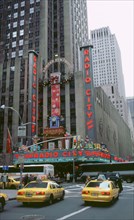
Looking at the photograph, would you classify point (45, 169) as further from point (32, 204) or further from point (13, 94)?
point (13, 94)

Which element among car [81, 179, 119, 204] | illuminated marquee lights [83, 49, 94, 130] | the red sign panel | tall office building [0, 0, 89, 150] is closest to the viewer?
→ car [81, 179, 119, 204]

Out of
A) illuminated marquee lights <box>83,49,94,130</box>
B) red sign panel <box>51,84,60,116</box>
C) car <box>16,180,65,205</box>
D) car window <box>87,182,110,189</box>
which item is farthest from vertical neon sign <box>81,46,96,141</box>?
car <box>16,180,65,205</box>

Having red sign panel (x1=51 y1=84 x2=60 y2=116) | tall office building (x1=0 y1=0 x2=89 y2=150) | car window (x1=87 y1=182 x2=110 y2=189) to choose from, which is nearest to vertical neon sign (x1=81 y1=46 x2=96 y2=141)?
red sign panel (x1=51 y1=84 x2=60 y2=116)

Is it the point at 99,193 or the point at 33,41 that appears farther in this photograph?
the point at 33,41

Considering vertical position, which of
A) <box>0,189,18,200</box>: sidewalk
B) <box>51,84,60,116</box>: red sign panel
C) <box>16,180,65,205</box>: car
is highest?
<box>51,84,60,116</box>: red sign panel

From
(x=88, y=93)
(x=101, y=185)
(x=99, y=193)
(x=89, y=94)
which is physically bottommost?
(x=99, y=193)

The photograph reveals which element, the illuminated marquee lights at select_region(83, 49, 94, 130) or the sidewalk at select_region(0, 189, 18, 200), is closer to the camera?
the sidewalk at select_region(0, 189, 18, 200)

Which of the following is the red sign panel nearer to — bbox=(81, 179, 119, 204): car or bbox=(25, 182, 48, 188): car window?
bbox=(25, 182, 48, 188): car window

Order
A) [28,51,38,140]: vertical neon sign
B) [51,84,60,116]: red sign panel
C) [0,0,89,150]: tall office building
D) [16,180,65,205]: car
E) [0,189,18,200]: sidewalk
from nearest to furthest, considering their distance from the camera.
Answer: [16,180,65,205]: car → [0,189,18,200]: sidewalk → [28,51,38,140]: vertical neon sign → [51,84,60,116]: red sign panel → [0,0,89,150]: tall office building

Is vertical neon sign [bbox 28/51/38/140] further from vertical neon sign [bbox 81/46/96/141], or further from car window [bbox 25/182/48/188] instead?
car window [bbox 25/182/48/188]

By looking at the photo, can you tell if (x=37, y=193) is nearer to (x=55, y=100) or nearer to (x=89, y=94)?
(x=89, y=94)

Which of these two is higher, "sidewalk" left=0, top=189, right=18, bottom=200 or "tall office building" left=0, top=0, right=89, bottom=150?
"tall office building" left=0, top=0, right=89, bottom=150

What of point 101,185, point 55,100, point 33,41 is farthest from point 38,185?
point 33,41

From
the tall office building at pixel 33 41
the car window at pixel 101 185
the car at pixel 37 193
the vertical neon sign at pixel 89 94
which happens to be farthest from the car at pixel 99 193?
the tall office building at pixel 33 41
